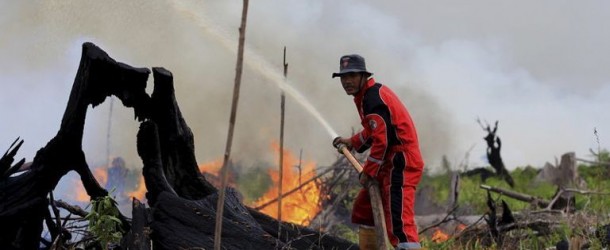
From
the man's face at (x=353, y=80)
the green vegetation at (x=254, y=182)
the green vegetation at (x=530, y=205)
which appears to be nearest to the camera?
the man's face at (x=353, y=80)

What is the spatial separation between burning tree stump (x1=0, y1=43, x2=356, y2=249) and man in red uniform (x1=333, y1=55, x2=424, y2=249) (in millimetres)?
507

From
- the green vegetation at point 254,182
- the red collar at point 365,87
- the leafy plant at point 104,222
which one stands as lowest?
the leafy plant at point 104,222

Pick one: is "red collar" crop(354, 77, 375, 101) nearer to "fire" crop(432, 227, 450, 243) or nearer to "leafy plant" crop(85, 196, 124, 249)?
"leafy plant" crop(85, 196, 124, 249)

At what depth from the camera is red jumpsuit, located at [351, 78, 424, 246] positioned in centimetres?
611

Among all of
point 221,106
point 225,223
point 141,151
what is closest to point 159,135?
point 141,151

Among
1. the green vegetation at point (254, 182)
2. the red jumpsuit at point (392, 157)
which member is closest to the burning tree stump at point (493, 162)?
the green vegetation at point (254, 182)

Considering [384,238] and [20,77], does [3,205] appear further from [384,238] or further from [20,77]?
[20,77]

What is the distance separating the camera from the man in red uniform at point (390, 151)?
6.11 meters

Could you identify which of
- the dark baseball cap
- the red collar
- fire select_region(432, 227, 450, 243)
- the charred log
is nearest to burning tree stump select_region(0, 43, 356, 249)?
the charred log

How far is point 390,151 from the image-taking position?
20.6ft

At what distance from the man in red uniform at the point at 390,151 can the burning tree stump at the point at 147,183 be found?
51 cm

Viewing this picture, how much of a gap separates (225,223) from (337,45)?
17057 mm

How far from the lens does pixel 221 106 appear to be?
18688 mm

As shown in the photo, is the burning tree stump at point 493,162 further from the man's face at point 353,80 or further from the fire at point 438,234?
the man's face at point 353,80
